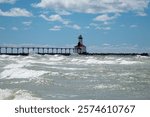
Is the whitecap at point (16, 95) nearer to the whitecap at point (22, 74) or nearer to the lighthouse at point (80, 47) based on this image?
the whitecap at point (22, 74)

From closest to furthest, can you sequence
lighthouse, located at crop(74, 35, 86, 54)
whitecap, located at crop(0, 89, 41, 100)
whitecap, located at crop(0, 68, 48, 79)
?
whitecap, located at crop(0, 89, 41, 100), whitecap, located at crop(0, 68, 48, 79), lighthouse, located at crop(74, 35, 86, 54)

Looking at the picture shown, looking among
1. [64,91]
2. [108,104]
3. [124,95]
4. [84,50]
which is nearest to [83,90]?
[64,91]

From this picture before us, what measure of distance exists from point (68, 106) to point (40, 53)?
385 feet

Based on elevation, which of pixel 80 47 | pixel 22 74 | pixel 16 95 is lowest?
pixel 80 47

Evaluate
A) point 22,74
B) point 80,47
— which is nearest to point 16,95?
point 22,74

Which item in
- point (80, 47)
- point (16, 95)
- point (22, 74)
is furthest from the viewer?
point (80, 47)

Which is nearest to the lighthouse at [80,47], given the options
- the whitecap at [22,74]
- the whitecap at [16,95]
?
the whitecap at [22,74]

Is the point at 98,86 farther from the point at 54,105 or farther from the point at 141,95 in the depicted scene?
the point at 54,105

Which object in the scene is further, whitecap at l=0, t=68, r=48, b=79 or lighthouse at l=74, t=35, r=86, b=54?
lighthouse at l=74, t=35, r=86, b=54

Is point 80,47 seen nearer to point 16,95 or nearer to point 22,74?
point 22,74

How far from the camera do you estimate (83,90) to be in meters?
18.0

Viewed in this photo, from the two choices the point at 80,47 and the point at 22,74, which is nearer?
the point at 22,74

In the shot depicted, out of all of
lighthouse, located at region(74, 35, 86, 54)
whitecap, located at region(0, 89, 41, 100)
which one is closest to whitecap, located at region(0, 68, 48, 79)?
whitecap, located at region(0, 89, 41, 100)

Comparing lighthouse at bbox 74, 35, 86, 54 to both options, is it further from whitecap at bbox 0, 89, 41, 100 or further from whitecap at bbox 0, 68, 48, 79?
whitecap at bbox 0, 89, 41, 100
